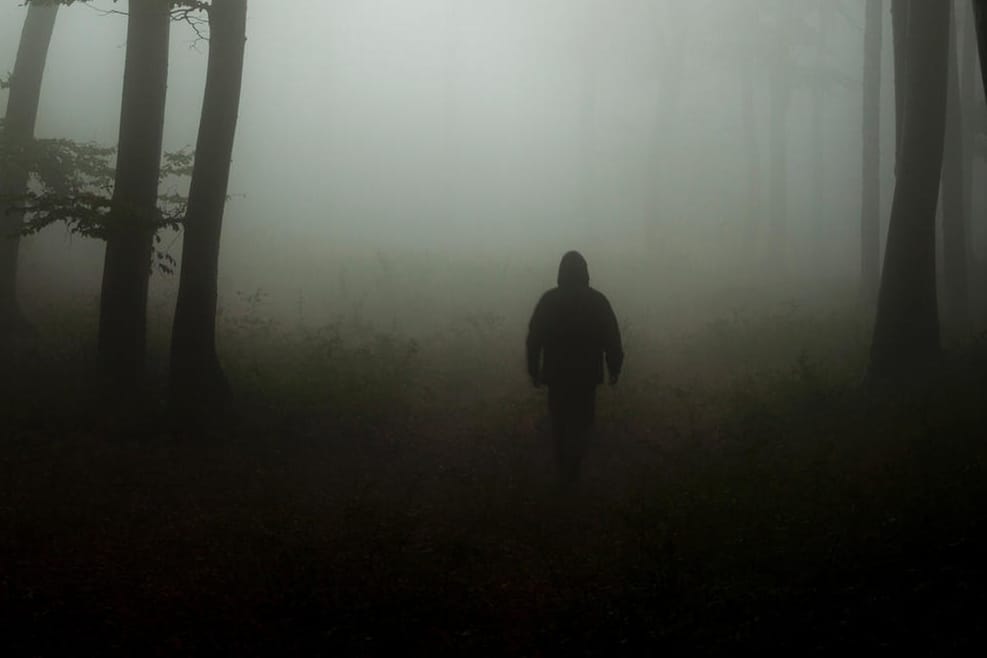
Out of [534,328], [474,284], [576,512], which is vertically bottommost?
[576,512]

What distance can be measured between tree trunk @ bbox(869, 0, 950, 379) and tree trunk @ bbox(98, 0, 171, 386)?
947cm

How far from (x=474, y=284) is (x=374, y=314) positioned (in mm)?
3812

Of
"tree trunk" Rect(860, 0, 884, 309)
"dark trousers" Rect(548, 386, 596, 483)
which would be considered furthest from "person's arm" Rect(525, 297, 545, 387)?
"tree trunk" Rect(860, 0, 884, 309)

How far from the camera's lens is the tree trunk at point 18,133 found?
37.9 ft

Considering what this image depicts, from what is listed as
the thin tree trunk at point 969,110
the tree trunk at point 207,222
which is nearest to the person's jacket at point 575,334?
the tree trunk at point 207,222

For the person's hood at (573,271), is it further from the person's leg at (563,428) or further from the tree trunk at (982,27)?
the tree trunk at (982,27)

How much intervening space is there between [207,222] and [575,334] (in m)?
4.50

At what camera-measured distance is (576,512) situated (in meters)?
7.95

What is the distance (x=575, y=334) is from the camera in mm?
8508

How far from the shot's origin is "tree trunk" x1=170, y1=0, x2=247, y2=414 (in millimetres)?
9219

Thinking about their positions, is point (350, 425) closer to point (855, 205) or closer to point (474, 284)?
point (474, 284)

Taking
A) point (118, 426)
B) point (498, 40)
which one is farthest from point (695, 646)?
point (498, 40)

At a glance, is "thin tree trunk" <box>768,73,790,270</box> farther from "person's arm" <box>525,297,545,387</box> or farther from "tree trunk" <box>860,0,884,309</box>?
"person's arm" <box>525,297,545,387</box>

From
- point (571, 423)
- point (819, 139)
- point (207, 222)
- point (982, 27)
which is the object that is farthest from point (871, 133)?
point (207, 222)
